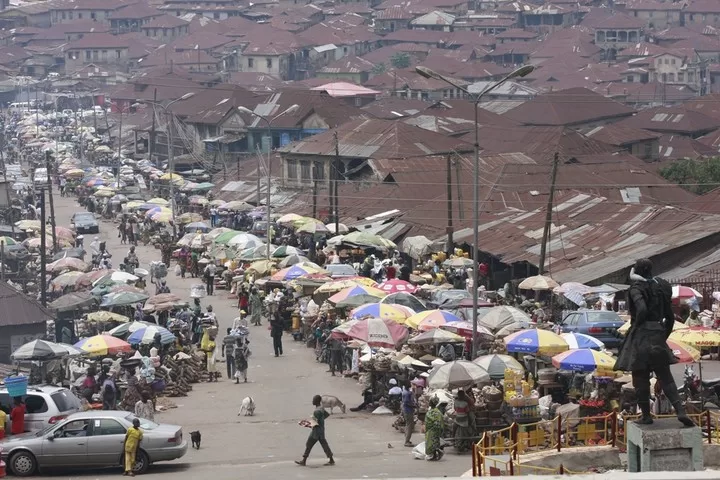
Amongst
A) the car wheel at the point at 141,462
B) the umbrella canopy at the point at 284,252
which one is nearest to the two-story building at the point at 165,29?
the umbrella canopy at the point at 284,252

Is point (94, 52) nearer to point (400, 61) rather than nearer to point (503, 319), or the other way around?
point (400, 61)

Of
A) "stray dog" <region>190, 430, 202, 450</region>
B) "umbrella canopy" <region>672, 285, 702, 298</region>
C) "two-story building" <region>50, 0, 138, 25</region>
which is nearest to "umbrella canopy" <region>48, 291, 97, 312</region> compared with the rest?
"umbrella canopy" <region>672, 285, 702, 298</region>

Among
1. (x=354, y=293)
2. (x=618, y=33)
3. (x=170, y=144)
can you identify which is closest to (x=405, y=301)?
(x=354, y=293)

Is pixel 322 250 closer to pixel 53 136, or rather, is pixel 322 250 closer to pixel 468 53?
pixel 53 136

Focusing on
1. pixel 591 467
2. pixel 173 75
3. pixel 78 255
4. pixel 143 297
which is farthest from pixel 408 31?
pixel 591 467

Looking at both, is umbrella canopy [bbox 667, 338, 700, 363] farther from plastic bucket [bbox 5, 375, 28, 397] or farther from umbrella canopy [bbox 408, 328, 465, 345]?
plastic bucket [bbox 5, 375, 28, 397]

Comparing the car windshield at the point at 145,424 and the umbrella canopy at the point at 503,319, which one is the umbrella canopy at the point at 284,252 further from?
the car windshield at the point at 145,424
